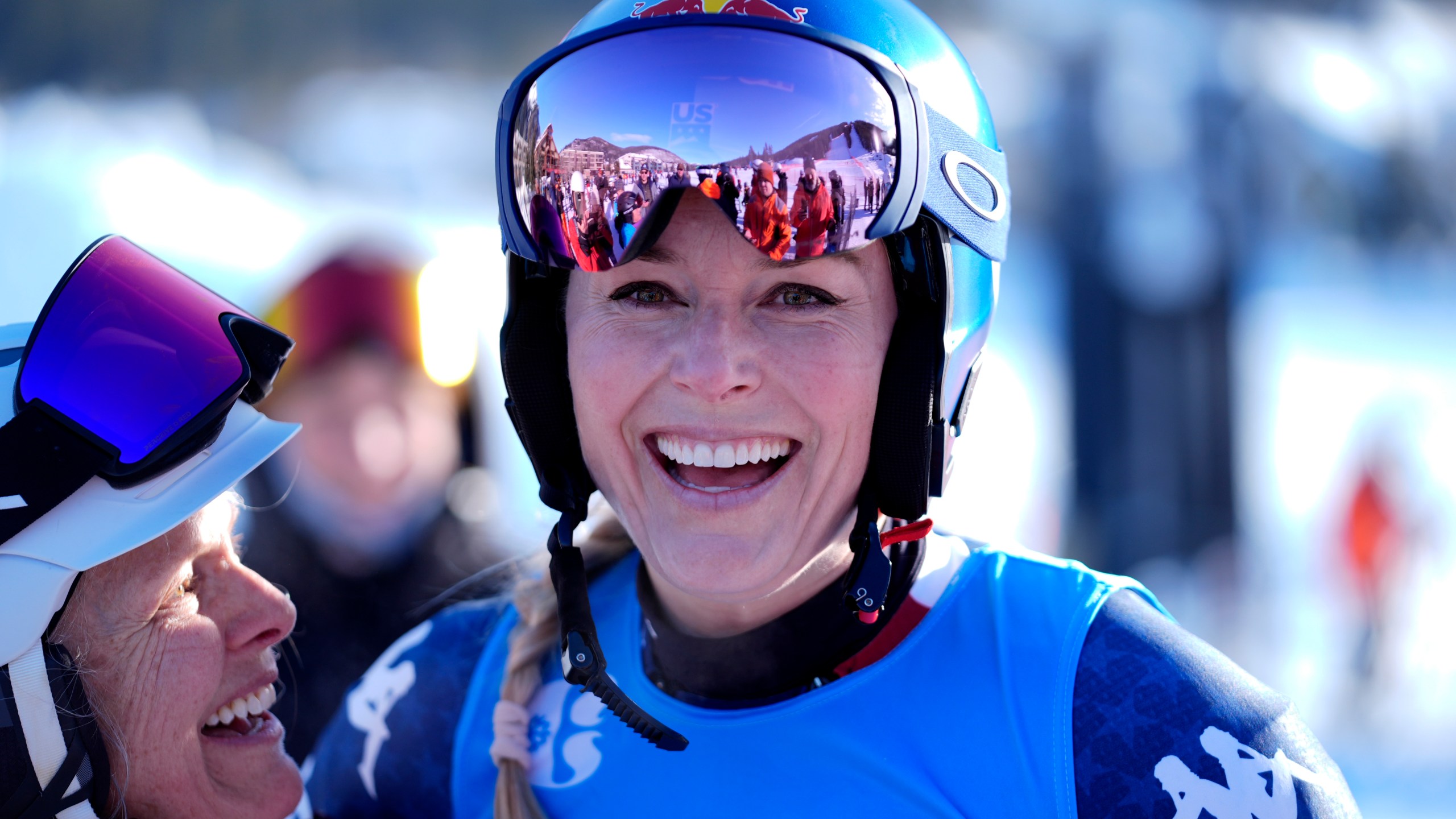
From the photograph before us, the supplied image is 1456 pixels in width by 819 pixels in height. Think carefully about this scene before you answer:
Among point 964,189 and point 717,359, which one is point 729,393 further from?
point 964,189

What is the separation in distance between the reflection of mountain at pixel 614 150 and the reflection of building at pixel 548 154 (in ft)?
0.08

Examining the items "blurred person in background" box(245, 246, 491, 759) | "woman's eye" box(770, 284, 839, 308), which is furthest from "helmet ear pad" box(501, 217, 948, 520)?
"blurred person in background" box(245, 246, 491, 759)

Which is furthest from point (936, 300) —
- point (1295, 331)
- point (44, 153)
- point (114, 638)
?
point (1295, 331)

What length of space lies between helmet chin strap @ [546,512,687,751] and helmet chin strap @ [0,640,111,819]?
2.04ft

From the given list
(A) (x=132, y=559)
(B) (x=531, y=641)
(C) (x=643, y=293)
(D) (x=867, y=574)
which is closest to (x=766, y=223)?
(C) (x=643, y=293)

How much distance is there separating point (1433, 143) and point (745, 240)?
1009cm

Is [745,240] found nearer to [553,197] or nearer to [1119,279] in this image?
[553,197]

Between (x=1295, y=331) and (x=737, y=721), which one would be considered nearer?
(x=737, y=721)

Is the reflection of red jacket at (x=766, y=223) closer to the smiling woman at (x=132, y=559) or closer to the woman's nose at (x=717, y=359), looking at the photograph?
the woman's nose at (x=717, y=359)

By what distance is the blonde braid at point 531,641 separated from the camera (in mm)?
1672

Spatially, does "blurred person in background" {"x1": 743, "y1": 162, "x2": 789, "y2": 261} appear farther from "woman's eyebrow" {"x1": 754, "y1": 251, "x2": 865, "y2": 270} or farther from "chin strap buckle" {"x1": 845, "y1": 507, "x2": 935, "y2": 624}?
"chin strap buckle" {"x1": 845, "y1": 507, "x2": 935, "y2": 624}

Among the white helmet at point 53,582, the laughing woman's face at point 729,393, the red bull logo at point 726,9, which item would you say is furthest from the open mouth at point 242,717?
the red bull logo at point 726,9

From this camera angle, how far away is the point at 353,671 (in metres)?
3.22

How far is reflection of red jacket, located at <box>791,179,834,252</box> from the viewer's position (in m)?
1.46
